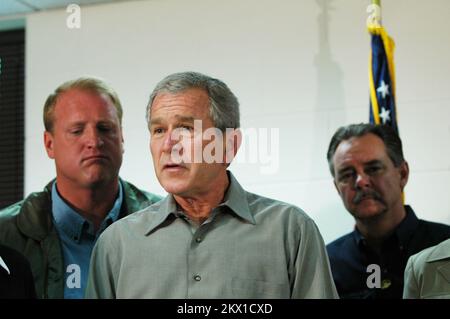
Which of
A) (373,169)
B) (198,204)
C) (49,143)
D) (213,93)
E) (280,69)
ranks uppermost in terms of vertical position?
(280,69)

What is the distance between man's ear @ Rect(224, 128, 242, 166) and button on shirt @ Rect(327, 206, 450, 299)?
0.44 metres

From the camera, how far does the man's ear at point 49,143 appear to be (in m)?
2.40

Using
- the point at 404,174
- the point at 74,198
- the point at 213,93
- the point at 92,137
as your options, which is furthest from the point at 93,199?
the point at 404,174

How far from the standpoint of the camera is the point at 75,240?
7.57 ft

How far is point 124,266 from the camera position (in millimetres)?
2051

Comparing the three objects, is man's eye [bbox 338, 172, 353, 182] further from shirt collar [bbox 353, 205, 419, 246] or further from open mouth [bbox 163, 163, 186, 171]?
open mouth [bbox 163, 163, 186, 171]

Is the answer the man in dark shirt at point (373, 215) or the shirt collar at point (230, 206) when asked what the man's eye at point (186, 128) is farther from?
the man in dark shirt at point (373, 215)

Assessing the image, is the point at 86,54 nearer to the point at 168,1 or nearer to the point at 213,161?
the point at 168,1

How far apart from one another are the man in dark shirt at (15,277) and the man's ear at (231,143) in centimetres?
70

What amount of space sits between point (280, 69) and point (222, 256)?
2.39ft

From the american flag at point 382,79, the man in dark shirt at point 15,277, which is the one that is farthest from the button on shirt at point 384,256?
the man in dark shirt at point 15,277

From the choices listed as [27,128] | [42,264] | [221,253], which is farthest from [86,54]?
[221,253]
